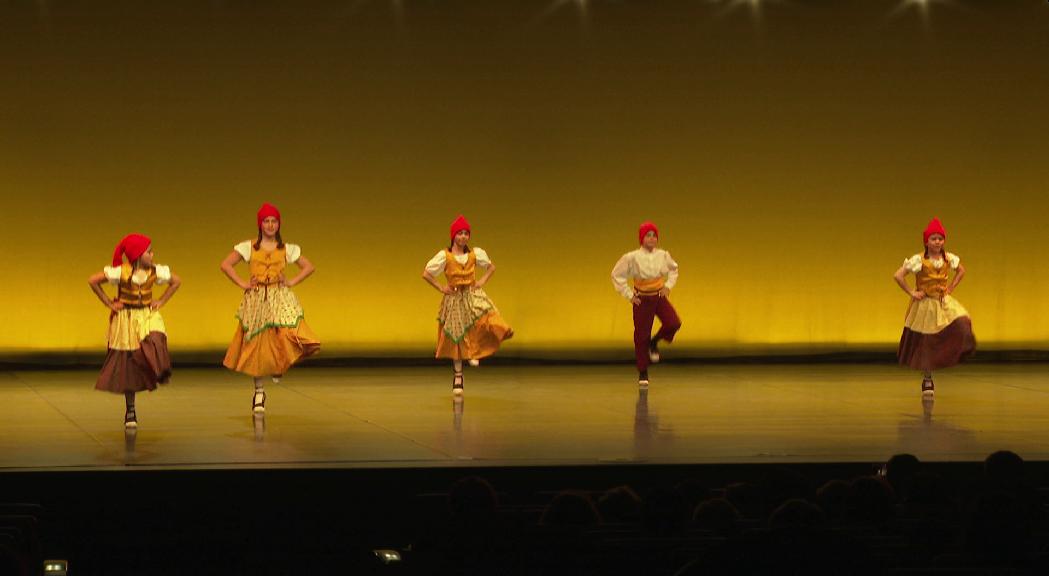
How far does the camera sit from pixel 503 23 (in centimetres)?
1177

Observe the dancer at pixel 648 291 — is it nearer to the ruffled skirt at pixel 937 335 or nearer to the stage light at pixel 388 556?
the ruffled skirt at pixel 937 335

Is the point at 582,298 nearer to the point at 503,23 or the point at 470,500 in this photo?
the point at 503,23

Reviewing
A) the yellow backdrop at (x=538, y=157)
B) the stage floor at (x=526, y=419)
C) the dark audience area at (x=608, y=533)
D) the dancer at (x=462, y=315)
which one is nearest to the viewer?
the dark audience area at (x=608, y=533)

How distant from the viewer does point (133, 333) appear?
7148 mm

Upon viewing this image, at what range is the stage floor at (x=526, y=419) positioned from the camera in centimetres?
608

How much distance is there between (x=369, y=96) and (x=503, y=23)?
4.16 ft

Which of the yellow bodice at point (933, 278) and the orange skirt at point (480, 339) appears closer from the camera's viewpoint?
the yellow bodice at point (933, 278)

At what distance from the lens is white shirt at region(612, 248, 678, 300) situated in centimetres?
964

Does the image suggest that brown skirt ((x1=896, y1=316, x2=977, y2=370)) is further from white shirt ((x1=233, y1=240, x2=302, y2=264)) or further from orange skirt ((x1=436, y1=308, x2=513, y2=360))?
white shirt ((x1=233, y1=240, x2=302, y2=264))

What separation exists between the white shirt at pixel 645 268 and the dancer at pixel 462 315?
3.36ft

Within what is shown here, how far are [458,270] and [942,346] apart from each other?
305cm

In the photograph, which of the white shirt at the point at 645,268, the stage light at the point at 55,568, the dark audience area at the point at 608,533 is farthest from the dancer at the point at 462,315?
the stage light at the point at 55,568

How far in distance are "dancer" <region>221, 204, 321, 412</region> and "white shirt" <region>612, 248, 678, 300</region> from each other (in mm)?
2617

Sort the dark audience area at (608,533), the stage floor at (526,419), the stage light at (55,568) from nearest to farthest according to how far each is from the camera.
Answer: the dark audience area at (608,533)
the stage light at (55,568)
the stage floor at (526,419)
